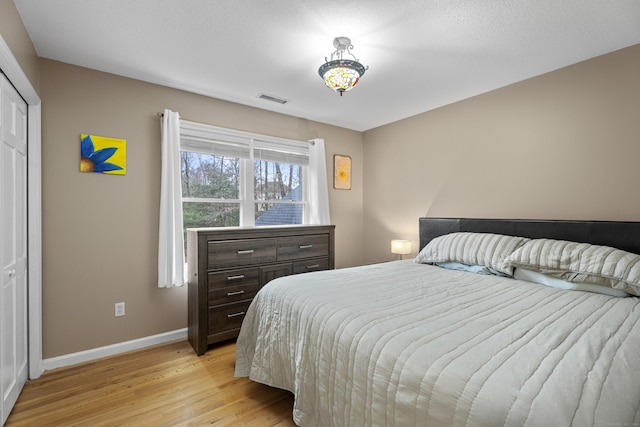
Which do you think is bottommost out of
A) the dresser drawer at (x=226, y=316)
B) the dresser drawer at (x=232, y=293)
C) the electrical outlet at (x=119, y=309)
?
the dresser drawer at (x=226, y=316)

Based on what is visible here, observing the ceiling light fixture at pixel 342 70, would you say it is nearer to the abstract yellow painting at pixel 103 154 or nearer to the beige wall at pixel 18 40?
the beige wall at pixel 18 40

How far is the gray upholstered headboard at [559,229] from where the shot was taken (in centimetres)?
202

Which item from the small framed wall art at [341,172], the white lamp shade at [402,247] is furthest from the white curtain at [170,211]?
the white lamp shade at [402,247]

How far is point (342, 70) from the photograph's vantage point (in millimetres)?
1928

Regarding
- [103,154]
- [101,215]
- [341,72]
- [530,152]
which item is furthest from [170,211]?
[530,152]

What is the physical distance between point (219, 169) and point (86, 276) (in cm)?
150

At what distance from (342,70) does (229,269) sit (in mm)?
1857

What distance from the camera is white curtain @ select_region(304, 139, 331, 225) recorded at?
3715 millimetres

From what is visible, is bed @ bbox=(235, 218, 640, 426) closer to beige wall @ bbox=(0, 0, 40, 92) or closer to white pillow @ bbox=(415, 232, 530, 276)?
white pillow @ bbox=(415, 232, 530, 276)

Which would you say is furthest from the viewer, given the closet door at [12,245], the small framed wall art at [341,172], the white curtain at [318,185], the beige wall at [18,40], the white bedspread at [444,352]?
the small framed wall art at [341,172]

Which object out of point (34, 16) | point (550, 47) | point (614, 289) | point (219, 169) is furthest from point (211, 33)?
point (614, 289)

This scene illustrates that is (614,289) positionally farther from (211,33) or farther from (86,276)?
(86,276)

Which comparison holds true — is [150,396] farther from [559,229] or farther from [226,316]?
[559,229]

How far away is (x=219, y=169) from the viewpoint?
3.16 metres
